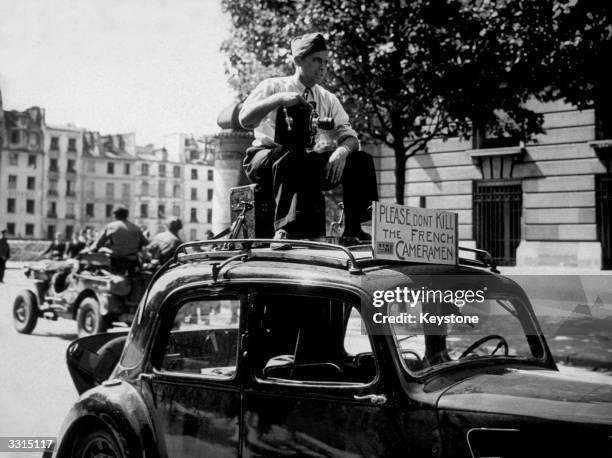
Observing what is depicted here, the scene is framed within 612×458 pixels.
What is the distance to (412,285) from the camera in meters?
3.10

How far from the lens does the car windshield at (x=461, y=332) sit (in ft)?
9.68

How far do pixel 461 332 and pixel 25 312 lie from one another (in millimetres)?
10929

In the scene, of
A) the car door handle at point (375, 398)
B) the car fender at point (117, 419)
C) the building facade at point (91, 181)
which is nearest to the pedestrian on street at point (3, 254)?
the car fender at point (117, 419)

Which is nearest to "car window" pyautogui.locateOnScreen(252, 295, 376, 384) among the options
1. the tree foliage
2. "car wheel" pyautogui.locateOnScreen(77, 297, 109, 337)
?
"car wheel" pyautogui.locateOnScreen(77, 297, 109, 337)

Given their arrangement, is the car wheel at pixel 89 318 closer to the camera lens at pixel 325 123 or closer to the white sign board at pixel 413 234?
the camera lens at pixel 325 123

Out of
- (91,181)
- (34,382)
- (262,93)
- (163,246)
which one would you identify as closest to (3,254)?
(163,246)

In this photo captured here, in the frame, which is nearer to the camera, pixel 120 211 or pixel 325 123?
pixel 325 123

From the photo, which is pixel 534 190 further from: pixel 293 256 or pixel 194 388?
pixel 194 388

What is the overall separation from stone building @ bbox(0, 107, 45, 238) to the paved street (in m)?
58.0

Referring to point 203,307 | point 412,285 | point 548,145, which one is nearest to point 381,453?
point 412,285

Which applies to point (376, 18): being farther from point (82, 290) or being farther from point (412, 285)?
point (412, 285)

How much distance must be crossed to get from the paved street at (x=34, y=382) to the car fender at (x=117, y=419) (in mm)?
1873

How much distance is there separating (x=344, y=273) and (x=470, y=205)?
18.9 m

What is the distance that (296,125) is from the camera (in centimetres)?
432
